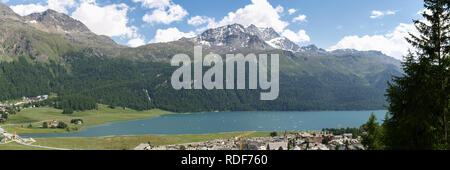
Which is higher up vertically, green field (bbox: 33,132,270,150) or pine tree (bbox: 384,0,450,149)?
pine tree (bbox: 384,0,450,149)

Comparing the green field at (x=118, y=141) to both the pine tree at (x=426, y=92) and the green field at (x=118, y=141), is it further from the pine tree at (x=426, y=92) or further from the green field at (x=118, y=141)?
the pine tree at (x=426, y=92)

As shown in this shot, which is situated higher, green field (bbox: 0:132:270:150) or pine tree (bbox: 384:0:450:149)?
pine tree (bbox: 384:0:450:149)

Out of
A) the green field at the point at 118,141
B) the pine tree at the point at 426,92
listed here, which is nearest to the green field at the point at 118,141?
the green field at the point at 118,141

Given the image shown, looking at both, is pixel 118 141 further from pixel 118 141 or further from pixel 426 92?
pixel 426 92

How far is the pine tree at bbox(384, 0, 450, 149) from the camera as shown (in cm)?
1812

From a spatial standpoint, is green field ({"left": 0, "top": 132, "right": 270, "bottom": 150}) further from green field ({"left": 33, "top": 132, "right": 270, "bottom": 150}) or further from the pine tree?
the pine tree

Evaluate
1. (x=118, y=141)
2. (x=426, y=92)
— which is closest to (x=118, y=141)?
(x=118, y=141)

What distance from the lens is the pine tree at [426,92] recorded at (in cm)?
1812

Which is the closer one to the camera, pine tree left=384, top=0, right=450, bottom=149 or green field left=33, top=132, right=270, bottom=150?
pine tree left=384, top=0, right=450, bottom=149

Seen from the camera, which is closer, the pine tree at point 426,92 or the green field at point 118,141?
the pine tree at point 426,92

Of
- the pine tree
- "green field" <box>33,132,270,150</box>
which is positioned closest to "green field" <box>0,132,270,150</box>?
"green field" <box>33,132,270,150</box>

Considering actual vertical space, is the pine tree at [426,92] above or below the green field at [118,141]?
above
